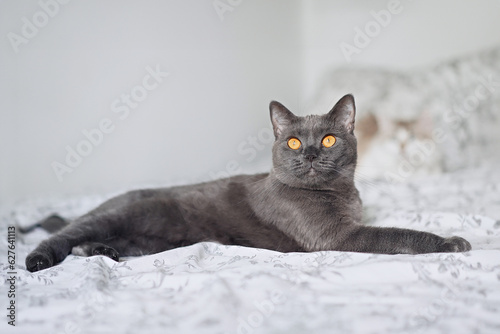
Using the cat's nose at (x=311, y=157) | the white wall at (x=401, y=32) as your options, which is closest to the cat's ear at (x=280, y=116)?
the cat's nose at (x=311, y=157)

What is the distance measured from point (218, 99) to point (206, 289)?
2762mm

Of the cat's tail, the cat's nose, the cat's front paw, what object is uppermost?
the cat's nose

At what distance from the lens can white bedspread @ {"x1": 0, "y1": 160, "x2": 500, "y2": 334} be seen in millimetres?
885

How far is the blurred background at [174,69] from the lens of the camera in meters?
2.58

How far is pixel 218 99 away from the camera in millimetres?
3646

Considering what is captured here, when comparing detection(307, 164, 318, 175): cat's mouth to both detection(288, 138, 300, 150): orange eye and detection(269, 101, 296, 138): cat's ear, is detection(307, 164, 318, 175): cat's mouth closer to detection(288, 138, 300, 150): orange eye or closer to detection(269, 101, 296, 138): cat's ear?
detection(288, 138, 300, 150): orange eye

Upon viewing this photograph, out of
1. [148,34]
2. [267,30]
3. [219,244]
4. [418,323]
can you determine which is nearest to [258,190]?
[219,244]

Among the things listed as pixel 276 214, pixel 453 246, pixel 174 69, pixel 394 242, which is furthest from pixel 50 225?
pixel 174 69

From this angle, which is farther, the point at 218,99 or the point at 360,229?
the point at 218,99

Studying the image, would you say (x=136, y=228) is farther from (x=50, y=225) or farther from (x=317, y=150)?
(x=317, y=150)

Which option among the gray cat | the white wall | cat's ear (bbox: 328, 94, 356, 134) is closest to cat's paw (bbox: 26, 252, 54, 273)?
the gray cat

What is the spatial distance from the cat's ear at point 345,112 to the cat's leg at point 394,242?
42cm

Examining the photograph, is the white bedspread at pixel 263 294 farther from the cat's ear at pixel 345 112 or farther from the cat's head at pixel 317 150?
the cat's ear at pixel 345 112

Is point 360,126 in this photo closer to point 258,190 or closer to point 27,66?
point 258,190
